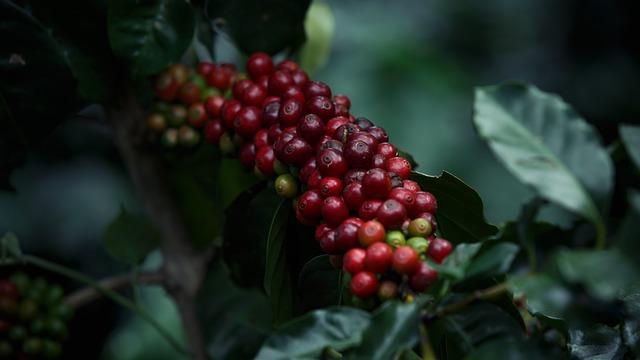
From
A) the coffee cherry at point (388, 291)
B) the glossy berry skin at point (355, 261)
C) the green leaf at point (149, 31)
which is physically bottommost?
the coffee cherry at point (388, 291)

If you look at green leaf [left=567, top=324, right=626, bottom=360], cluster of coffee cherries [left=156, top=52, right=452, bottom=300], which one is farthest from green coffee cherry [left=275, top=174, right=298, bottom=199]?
green leaf [left=567, top=324, right=626, bottom=360]

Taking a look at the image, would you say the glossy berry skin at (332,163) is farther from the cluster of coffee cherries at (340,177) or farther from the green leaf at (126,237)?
the green leaf at (126,237)

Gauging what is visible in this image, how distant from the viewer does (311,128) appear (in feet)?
2.92

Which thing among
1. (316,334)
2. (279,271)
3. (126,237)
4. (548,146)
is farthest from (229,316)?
(548,146)

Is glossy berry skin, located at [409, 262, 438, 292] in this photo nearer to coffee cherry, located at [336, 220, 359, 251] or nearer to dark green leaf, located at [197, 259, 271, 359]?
coffee cherry, located at [336, 220, 359, 251]

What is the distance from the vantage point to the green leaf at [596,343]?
2.83ft

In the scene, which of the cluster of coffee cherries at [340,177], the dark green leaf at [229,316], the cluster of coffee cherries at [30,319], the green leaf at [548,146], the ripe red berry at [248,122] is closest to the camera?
the green leaf at [548,146]

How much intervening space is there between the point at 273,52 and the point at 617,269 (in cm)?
73

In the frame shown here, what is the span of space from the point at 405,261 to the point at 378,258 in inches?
1.0

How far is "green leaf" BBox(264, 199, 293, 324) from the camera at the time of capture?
2.99 ft

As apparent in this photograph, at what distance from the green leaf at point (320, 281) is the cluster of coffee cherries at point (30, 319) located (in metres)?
0.43

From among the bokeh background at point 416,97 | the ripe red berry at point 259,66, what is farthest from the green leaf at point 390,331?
the bokeh background at point 416,97

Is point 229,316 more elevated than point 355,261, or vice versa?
point 355,261

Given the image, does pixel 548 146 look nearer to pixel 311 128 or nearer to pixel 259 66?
pixel 311 128
